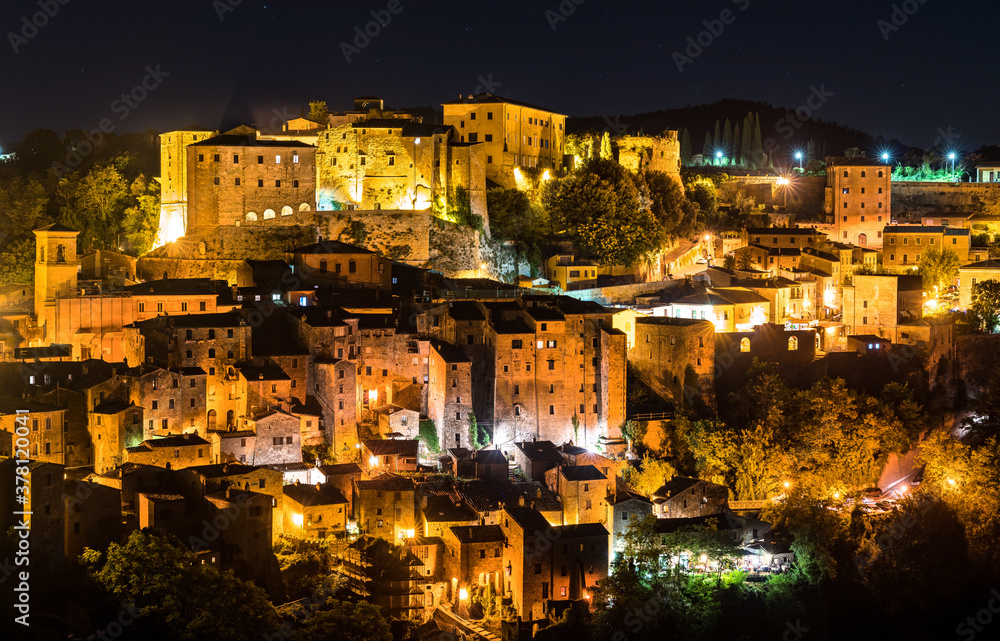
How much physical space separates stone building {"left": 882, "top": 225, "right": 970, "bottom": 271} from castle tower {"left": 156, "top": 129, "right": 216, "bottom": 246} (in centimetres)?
3406

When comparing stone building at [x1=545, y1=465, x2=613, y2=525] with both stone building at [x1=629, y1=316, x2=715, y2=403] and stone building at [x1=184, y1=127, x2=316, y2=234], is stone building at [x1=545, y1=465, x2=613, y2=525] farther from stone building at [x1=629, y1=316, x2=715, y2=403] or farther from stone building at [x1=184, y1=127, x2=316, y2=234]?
stone building at [x1=184, y1=127, x2=316, y2=234]

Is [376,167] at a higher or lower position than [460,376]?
higher

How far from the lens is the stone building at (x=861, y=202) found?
59250 millimetres

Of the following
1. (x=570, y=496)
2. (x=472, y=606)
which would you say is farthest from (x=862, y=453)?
(x=472, y=606)

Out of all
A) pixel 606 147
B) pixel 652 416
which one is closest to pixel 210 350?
pixel 652 416

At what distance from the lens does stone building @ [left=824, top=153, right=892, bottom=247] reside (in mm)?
59250

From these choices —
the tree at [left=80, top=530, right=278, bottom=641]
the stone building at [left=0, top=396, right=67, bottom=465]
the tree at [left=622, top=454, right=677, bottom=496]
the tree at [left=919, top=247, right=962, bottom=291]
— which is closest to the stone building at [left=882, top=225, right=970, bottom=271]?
the tree at [left=919, top=247, right=962, bottom=291]

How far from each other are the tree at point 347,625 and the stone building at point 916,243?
1418 inches

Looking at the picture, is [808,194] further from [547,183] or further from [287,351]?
[287,351]

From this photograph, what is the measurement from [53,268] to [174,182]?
8.44m

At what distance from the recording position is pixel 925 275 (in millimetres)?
49625

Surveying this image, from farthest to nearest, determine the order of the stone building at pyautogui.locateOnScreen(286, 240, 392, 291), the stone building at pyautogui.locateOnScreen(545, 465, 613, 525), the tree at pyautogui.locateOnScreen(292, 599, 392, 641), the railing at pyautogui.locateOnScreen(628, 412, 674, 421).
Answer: the stone building at pyautogui.locateOnScreen(286, 240, 392, 291) < the railing at pyautogui.locateOnScreen(628, 412, 674, 421) < the stone building at pyautogui.locateOnScreen(545, 465, 613, 525) < the tree at pyautogui.locateOnScreen(292, 599, 392, 641)

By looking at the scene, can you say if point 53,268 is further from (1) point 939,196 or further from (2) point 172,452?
(1) point 939,196

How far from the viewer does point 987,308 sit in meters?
45.3
